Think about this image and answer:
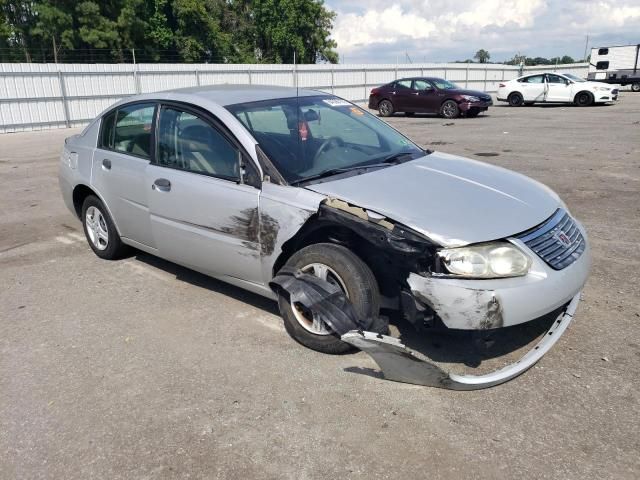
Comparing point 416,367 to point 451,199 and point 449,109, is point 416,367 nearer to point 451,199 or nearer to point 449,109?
point 451,199

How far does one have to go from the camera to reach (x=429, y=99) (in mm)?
20719

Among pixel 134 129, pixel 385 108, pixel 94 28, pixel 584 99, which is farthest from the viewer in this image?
pixel 94 28

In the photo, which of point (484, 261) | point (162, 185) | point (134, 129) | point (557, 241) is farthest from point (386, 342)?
point (134, 129)

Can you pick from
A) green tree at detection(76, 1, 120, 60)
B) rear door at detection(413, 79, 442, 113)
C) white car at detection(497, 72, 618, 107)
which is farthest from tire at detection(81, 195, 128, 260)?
green tree at detection(76, 1, 120, 60)

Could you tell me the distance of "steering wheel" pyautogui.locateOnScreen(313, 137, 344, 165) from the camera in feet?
13.1

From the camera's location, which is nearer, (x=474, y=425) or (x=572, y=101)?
(x=474, y=425)

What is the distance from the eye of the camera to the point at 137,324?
405cm

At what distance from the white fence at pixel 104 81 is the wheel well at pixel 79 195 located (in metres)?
16.4

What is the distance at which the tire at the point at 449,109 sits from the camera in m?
20.3

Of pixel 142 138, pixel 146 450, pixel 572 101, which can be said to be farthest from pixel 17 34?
pixel 146 450

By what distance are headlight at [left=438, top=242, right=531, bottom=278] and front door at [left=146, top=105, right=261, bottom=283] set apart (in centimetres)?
134

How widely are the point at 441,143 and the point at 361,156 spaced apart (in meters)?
9.74

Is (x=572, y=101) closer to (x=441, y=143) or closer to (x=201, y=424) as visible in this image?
(x=441, y=143)

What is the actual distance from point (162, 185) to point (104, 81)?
19.6 m
